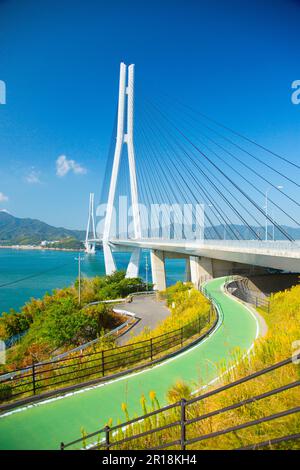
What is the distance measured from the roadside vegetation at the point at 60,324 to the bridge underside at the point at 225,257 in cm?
612

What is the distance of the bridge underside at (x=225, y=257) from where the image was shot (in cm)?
1315

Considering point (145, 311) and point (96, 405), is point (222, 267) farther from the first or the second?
point (96, 405)

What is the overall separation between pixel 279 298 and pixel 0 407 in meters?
11.4

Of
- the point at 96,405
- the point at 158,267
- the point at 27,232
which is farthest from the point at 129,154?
the point at 27,232

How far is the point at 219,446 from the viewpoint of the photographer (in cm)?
313

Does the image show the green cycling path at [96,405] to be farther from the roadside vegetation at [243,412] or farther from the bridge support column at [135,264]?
the bridge support column at [135,264]

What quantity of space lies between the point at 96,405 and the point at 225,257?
47.1 feet

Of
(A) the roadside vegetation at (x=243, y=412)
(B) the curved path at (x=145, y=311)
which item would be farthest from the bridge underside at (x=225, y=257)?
(A) the roadside vegetation at (x=243, y=412)

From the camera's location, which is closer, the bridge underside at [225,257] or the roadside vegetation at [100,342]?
the roadside vegetation at [100,342]

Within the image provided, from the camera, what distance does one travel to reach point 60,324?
13.7 meters

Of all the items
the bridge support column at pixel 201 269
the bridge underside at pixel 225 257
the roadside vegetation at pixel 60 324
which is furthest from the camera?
the bridge support column at pixel 201 269

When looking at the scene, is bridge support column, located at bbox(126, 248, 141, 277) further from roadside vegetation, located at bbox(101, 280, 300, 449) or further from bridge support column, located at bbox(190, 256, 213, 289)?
roadside vegetation, located at bbox(101, 280, 300, 449)
